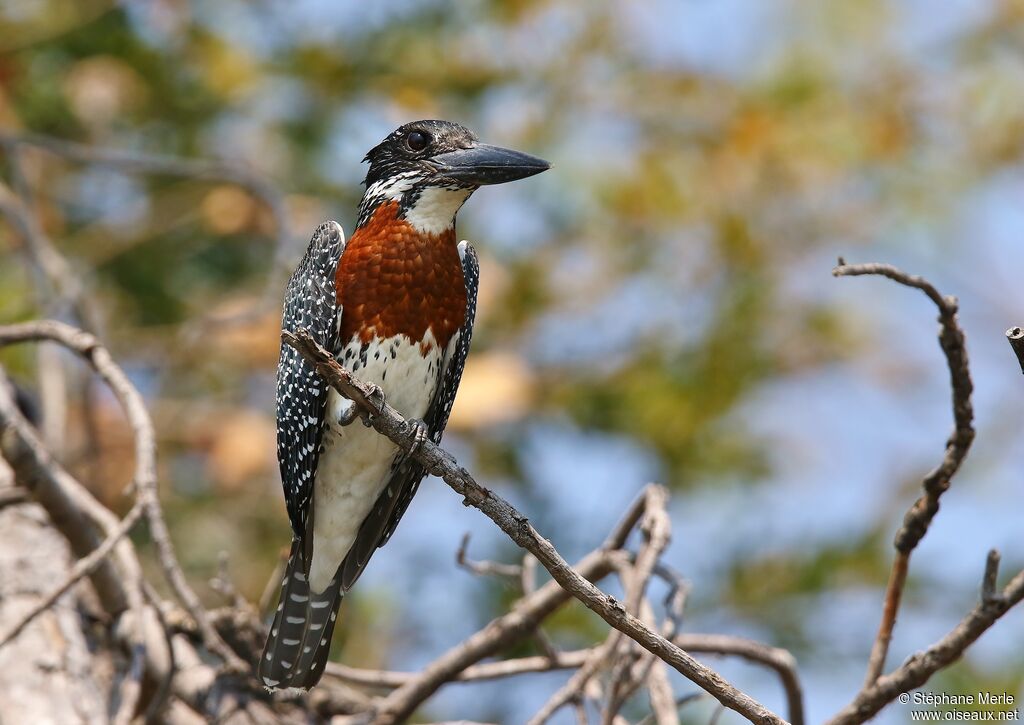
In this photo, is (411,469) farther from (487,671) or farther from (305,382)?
(487,671)

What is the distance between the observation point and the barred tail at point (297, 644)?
12.7 feet

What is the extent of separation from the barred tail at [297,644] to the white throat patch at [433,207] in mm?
1268

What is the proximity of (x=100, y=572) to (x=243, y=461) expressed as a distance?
6.43 feet

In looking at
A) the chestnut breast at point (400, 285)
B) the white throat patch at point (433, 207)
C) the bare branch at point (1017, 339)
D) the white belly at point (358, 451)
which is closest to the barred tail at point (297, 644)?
the white belly at point (358, 451)

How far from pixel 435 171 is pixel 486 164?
20cm

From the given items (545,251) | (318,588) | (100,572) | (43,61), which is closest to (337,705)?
(318,588)

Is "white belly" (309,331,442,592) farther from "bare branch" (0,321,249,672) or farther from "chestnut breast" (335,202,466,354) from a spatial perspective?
"bare branch" (0,321,249,672)

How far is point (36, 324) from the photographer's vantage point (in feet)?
13.8

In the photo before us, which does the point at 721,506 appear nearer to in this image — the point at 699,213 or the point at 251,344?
the point at 699,213

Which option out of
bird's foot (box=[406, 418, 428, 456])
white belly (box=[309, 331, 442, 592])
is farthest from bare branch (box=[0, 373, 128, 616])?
bird's foot (box=[406, 418, 428, 456])

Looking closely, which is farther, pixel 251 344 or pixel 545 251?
pixel 545 251

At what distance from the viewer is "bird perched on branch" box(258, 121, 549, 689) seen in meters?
3.97

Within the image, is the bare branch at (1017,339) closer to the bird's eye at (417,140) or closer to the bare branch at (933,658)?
the bare branch at (933,658)

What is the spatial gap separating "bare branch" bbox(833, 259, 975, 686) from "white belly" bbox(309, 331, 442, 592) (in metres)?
1.58
